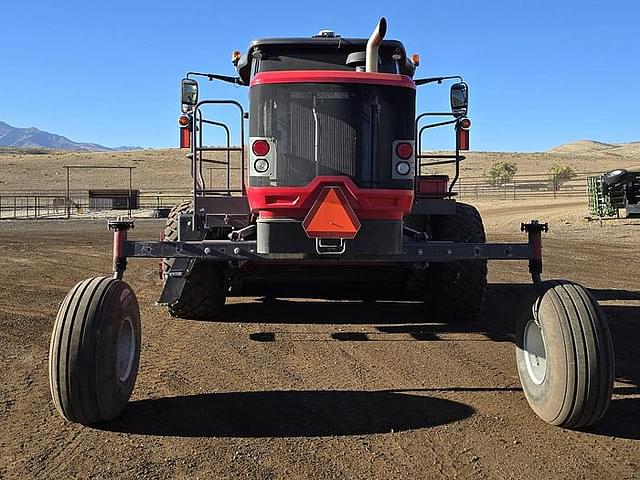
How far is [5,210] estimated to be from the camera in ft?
136

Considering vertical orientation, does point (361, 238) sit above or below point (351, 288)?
above

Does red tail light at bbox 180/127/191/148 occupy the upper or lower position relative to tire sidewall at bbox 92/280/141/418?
upper

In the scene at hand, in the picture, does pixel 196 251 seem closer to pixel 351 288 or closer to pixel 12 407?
pixel 12 407

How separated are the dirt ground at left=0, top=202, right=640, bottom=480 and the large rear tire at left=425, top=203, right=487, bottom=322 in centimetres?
25

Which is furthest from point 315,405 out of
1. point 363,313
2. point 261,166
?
point 363,313

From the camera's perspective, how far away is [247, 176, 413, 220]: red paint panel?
4.79 metres

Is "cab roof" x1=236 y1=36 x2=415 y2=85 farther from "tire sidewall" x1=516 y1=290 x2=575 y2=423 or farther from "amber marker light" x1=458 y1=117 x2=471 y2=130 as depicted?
"tire sidewall" x1=516 y1=290 x2=575 y2=423

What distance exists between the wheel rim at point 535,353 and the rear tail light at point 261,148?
2.24 m

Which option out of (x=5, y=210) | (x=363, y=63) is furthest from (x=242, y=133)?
(x=5, y=210)

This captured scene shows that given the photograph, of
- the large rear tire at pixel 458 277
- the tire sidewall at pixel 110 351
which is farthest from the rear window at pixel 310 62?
the tire sidewall at pixel 110 351

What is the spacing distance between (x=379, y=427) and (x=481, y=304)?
368 centimetres

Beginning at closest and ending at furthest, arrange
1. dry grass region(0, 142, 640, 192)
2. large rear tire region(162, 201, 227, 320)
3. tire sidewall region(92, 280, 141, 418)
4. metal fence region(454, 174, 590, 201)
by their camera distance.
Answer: tire sidewall region(92, 280, 141, 418) < large rear tire region(162, 201, 227, 320) < metal fence region(454, 174, 590, 201) < dry grass region(0, 142, 640, 192)

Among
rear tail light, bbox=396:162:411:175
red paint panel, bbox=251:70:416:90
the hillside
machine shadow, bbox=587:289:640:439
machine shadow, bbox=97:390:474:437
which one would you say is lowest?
machine shadow, bbox=97:390:474:437

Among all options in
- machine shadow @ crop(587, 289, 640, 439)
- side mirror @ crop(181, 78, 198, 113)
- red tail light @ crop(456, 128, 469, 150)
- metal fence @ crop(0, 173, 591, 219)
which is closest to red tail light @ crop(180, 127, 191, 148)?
side mirror @ crop(181, 78, 198, 113)
